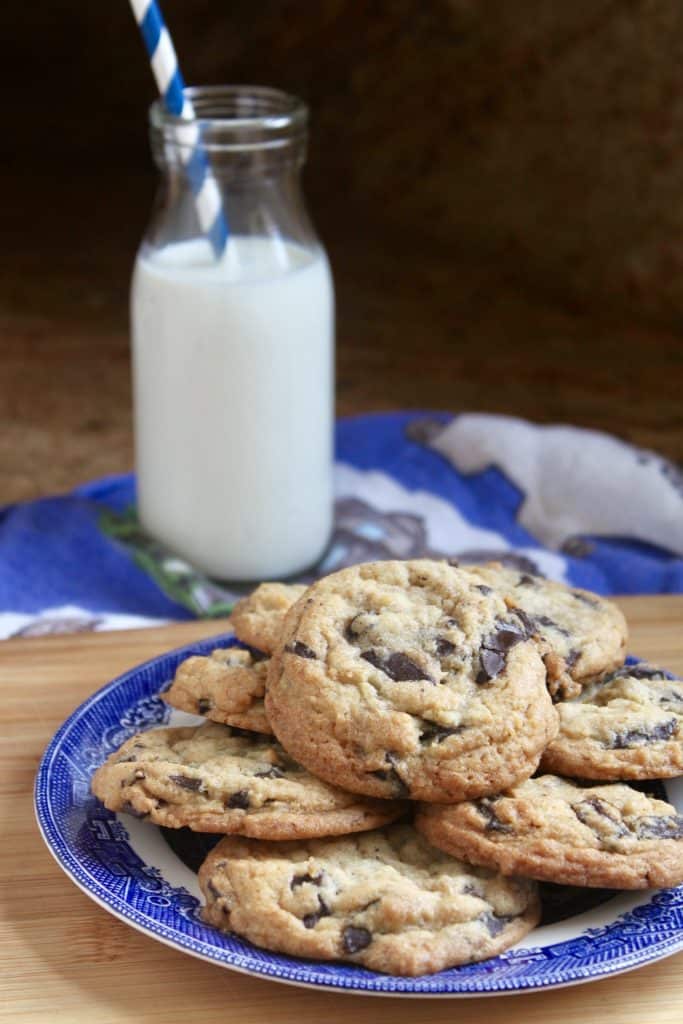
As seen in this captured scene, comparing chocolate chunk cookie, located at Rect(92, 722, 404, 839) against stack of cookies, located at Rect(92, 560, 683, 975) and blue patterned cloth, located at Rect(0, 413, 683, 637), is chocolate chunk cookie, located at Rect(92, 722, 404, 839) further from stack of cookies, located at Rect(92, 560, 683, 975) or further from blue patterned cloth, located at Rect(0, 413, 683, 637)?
blue patterned cloth, located at Rect(0, 413, 683, 637)

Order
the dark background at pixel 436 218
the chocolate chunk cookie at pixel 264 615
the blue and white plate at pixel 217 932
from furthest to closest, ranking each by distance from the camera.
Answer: the dark background at pixel 436 218 → the chocolate chunk cookie at pixel 264 615 → the blue and white plate at pixel 217 932

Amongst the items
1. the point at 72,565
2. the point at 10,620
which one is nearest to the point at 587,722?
the point at 10,620

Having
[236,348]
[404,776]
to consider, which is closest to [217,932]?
[404,776]

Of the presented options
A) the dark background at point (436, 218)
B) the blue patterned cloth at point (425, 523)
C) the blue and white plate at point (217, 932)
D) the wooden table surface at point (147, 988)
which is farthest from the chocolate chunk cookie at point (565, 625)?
the dark background at point (436, 218)

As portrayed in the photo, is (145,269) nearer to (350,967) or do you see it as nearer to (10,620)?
(10,620)

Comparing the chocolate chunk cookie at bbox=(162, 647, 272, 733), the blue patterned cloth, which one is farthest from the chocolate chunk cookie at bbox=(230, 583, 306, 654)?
the blue patterned cloth

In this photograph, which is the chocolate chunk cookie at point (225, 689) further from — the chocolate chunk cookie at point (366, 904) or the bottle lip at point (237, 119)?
the bottle lip at point (237, 119)
